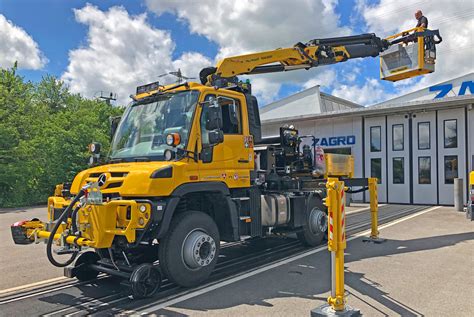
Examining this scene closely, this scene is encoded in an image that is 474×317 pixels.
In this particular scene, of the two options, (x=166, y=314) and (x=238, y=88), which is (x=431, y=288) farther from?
(x=238, y=88)

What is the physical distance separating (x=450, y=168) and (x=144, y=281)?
15700mm

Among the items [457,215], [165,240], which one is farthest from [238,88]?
[457,215]

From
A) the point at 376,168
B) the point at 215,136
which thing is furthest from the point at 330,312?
the point at 376,168

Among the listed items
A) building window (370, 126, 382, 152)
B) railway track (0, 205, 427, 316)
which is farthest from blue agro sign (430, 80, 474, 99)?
railway track (0, 205, 427, 316)

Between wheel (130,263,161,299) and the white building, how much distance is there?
49.3ft

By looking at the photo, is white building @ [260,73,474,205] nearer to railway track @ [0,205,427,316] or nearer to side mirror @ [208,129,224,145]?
railway track @ [0,205,427,316]

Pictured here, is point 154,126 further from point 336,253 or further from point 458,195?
point 458,195

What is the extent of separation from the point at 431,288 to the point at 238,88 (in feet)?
14.5

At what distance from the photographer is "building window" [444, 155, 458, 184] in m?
17.0

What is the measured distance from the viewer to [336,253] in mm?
4684

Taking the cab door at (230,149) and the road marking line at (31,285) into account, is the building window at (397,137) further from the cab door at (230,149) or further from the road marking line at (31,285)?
the road marking line at (31,285)

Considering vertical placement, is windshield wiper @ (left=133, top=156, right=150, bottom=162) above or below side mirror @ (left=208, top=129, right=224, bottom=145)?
below

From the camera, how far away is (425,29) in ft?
29.9

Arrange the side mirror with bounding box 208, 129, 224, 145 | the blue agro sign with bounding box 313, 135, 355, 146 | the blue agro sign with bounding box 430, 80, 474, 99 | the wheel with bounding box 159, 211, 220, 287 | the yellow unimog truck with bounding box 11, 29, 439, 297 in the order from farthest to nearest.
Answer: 1. the blue agro sign with bounding box 430, 80, 474, 99
2. the blue agro sign with bounding box 313, 135, 355, 146
3. the side mirror with bounding box 208, 129, 224, 145
4. the wheel with bounding box 159, 211, 220, 287
5. the yellow unimog truck with bounding box 11, 29, 439, 297
